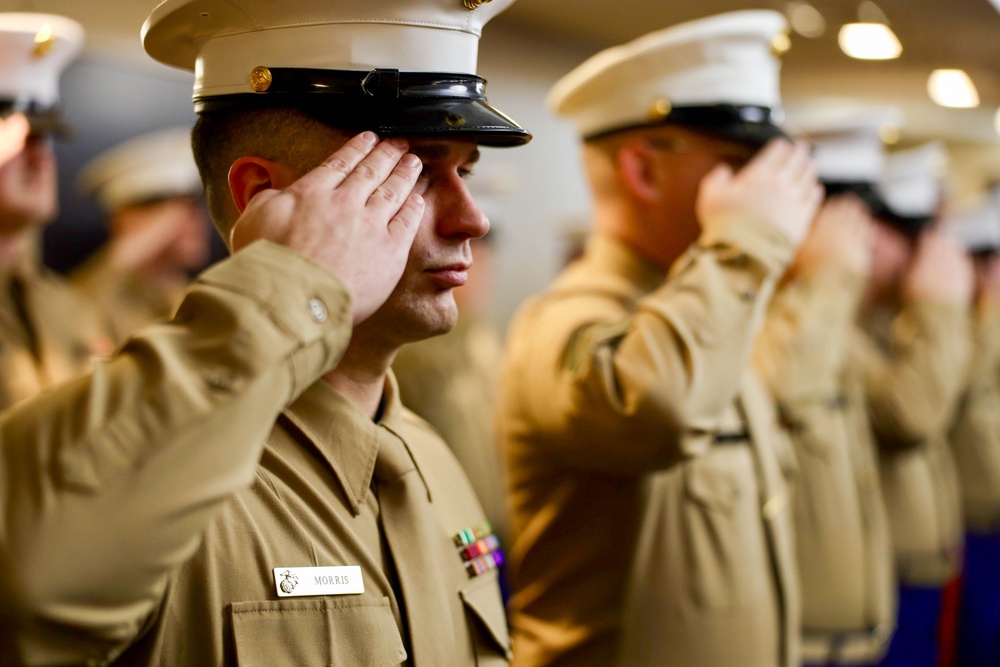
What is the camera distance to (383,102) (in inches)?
46.3

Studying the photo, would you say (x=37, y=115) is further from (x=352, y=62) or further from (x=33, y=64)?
(x=352, y=62)

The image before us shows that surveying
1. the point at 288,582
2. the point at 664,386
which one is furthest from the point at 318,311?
the point at 664,386

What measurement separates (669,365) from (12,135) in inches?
73.6

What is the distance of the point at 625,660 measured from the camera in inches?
78.2

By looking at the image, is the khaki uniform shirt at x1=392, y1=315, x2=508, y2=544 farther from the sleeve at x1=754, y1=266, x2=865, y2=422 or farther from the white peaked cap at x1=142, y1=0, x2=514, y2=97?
the white peaked cap at x1=142, y1=0, x2=514, y2=97

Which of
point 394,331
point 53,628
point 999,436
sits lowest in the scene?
point 999,436

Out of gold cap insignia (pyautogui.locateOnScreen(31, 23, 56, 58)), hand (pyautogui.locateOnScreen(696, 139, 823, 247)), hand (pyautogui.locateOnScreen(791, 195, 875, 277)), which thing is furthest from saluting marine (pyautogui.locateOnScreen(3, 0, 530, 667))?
hand (pyautogui.locateOnScreen(791, 195, 875, 277))

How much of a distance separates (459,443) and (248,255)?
136 inches

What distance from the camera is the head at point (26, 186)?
8.91 feet

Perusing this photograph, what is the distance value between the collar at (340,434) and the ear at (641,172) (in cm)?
125

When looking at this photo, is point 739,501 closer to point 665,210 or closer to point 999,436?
point 665,210

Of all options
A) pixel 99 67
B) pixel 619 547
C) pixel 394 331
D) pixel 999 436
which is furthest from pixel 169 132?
pixel 999 436

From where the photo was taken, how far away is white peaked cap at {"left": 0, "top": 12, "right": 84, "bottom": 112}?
2.58m

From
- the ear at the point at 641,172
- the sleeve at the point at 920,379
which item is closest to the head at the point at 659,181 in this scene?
the ear at the point at 641,172
